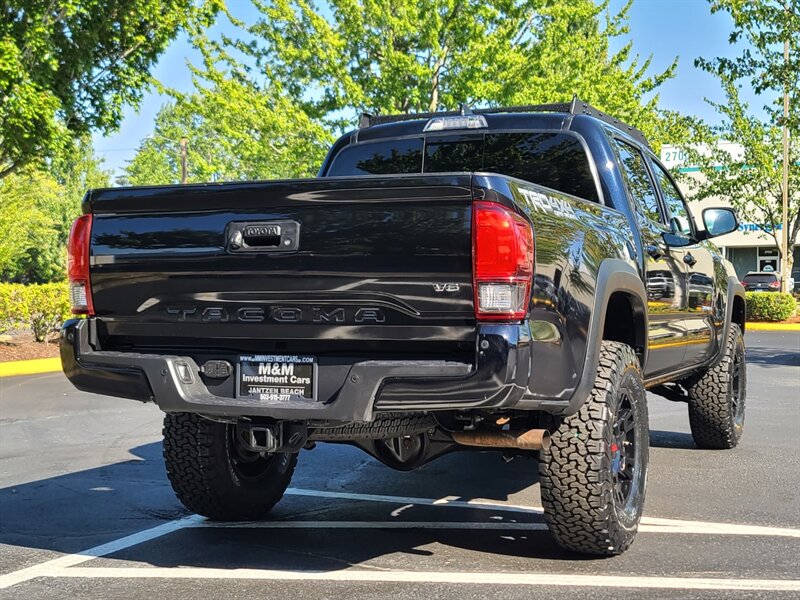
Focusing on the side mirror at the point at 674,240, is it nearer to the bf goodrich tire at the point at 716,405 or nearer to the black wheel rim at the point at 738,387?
the bf goodrich tire at the point at 716,405

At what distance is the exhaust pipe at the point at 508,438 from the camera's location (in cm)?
400

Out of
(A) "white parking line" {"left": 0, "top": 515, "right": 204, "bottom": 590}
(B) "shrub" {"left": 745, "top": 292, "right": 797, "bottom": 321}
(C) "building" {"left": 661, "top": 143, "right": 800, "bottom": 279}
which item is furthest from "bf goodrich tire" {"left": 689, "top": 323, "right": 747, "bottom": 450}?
(C) "building" {"left": 661, "top": 143, "right": 800, "bottom": 279}

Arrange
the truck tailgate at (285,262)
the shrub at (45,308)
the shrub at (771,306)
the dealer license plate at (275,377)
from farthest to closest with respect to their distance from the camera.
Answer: the shrub at (771,306), the shrub at (45,308), the dealer license plate at (275,377), the truck tailgate at (285,262)

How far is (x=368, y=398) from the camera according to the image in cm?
354

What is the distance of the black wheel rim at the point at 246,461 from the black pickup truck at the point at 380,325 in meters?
0.05

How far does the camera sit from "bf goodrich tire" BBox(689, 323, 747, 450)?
673 cm

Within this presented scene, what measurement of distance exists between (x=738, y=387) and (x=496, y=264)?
463 centimetres

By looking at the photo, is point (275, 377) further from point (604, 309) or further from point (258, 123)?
point (258, 123)

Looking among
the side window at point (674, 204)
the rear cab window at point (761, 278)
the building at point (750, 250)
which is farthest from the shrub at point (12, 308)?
the building at point (750, 250)

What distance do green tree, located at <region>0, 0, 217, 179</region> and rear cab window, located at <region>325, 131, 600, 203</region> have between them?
8009 millimetres

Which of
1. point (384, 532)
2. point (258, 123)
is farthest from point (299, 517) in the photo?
point (258, 123)

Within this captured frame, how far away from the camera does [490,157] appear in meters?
5.45

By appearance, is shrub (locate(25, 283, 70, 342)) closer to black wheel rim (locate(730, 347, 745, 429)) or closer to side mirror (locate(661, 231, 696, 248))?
black wheel rim (locate(730, 347, 745, 429))

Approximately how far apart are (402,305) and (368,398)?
1.23 feet
